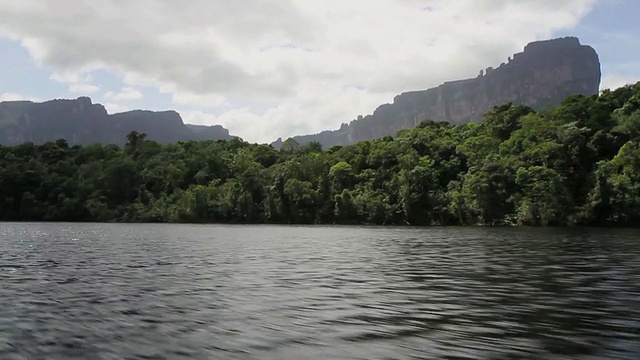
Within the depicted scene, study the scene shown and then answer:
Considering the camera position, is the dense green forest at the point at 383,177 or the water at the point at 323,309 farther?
the dense green forest at the point at 383,177

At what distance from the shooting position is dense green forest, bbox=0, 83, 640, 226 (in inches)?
3310

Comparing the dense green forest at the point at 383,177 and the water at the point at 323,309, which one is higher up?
the dense green forest at the point at 383,177

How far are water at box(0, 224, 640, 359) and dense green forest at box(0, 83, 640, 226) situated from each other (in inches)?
2324

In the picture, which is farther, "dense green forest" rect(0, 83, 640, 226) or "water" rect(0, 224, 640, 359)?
"dense green forest" rect(0, 83, 640, 226)

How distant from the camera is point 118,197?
150 meters

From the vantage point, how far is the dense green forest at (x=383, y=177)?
84062 mm

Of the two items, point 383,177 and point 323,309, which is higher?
point 383,177

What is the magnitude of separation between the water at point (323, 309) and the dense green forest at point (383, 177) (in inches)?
2324

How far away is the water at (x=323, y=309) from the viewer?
11375mm

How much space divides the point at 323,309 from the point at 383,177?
103987 millimetres

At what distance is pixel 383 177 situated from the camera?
390 feet

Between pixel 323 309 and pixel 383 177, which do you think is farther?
pixel 383 177

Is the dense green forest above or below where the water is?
above

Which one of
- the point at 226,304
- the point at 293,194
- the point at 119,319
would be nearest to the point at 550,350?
the point at 226,304
